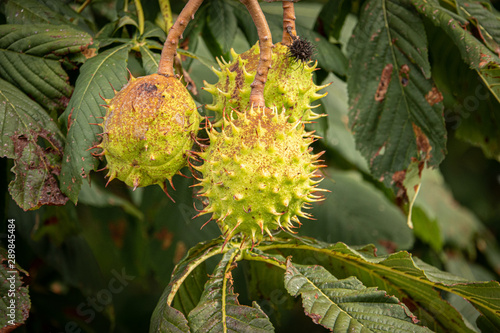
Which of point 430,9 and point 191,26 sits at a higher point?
point 430,9

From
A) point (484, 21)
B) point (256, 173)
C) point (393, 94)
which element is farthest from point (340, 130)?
point (256, 173)

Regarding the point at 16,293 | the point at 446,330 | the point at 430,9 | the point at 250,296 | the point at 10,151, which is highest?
the point at 430,9

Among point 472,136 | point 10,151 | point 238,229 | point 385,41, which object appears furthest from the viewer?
point 472,136

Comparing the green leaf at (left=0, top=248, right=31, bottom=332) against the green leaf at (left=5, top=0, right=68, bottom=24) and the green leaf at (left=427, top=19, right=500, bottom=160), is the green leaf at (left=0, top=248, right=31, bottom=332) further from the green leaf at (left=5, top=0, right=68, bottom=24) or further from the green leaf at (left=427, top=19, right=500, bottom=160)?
the green leaf at (left=427, top=19, right=500, bottom=160)

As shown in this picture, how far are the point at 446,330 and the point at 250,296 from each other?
81 centimetres

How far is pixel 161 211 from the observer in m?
2.14

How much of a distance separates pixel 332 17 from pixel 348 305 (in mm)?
1318

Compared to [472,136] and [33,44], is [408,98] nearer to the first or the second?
[472,136]

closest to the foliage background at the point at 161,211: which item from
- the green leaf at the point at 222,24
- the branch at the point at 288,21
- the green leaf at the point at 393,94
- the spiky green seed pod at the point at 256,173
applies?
the green leaf at the point at 222,24

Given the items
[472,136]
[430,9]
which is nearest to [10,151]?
[430,9]

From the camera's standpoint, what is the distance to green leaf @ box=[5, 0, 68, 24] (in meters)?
1.60

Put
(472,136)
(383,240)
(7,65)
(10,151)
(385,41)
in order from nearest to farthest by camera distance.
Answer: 1. (10,151)
2. (7,65)
3. (385,41)
4. (472,136)
5. (383,240)

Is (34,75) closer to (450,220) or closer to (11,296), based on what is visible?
(11,296)

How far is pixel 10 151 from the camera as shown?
1364mm
